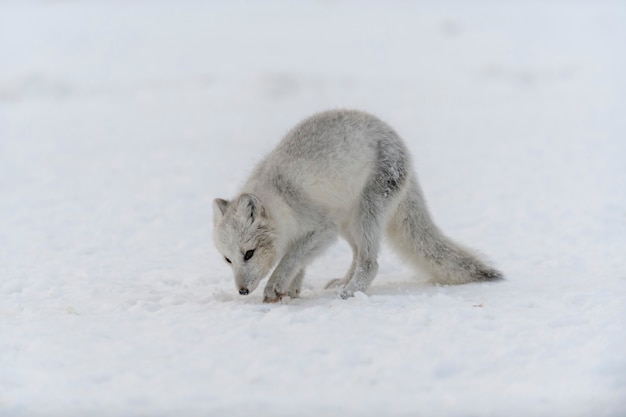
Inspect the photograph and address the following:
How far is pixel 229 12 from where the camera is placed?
23844 mm

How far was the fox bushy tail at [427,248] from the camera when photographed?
5707 millimetres

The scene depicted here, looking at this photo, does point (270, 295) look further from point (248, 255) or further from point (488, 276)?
point (488, 276)

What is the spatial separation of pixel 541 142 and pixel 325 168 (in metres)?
7.72

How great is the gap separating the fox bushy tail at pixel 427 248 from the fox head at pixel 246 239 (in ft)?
4.32

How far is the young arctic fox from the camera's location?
5129 millimetres

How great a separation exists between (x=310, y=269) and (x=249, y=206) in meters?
1.79

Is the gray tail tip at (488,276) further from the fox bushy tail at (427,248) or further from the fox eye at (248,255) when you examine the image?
the fox eye at (248,255)

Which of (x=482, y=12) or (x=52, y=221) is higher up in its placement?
(x=482, y=12)

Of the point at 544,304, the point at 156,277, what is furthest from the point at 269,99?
the point at 544,304

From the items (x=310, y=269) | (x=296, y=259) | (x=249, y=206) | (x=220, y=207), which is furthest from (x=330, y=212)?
(x=310, y=269)

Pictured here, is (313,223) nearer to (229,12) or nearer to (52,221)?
(52,221)

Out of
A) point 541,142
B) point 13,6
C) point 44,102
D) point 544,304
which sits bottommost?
point 544,304

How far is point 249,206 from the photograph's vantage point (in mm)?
5074

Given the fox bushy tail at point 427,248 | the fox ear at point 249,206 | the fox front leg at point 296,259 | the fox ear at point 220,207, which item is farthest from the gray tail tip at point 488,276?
the fox ear at point 220,207
